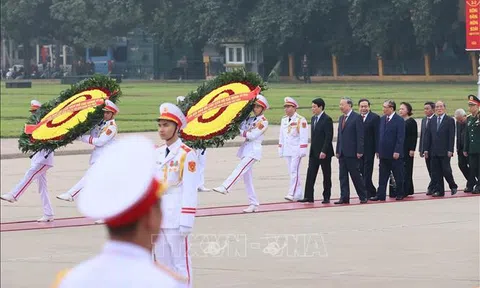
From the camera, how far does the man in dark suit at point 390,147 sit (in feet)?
58.7

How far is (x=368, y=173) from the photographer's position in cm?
1808

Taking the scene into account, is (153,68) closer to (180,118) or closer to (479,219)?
(479,219)

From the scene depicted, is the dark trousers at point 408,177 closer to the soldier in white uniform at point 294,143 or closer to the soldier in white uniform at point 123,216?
the soldier in white uniform at point 294,143

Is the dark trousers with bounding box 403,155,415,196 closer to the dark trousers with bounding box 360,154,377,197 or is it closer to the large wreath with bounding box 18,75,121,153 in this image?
the dark trousers with bounding box 360,154,377,197

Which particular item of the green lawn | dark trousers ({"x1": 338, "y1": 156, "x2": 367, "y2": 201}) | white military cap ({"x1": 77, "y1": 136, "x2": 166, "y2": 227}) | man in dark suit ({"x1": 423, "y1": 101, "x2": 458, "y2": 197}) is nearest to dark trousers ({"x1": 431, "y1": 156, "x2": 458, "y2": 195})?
man in dark suit ({"x1": 423, "y1": 101, "x2": 458, "y2": 197})

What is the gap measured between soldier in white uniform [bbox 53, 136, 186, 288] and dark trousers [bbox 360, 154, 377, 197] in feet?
49.1

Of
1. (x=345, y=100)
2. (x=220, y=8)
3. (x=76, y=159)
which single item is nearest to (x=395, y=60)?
(x=220, y=8)

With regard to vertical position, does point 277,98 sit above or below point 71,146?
above

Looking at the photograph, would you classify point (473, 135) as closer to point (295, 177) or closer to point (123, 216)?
point (295, 177)

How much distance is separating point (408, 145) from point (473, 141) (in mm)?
980

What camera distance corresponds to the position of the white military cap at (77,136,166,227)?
10.1ft

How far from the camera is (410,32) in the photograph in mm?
71625

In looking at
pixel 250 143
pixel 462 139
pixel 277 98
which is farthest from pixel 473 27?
pixel 277 98

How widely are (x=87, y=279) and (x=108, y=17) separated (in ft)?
282
